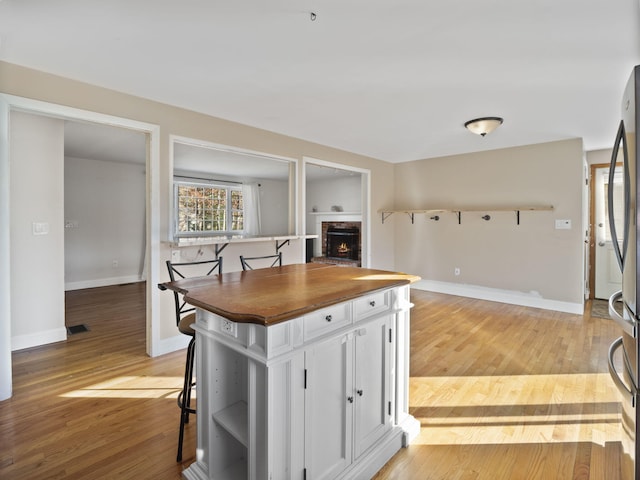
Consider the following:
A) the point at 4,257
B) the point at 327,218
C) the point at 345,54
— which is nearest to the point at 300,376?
the point at 345,54

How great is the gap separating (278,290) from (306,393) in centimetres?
49

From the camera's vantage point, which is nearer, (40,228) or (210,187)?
(40,228)

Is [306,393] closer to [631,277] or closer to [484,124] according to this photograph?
[631,277]

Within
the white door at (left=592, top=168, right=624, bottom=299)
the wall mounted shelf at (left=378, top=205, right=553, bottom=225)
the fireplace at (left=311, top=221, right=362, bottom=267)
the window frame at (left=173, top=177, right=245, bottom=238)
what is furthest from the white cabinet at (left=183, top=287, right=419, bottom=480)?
the fireplace at (left=311, top=221, right=362, bottom=267)

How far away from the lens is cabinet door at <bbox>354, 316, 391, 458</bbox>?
60.9 inches

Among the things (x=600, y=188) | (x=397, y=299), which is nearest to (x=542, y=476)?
(x=397, y=299)

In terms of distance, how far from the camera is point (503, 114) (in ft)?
11.1

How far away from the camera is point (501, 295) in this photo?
16.2 ft

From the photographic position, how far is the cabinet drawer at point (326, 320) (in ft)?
4.31

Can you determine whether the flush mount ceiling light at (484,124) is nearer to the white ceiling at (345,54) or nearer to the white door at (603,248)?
the white ceiling at (345,54)

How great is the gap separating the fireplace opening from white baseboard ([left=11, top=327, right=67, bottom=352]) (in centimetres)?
513

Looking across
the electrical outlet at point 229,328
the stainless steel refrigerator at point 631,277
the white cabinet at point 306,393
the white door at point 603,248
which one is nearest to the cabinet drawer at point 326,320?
the white cabinet at point 306,393

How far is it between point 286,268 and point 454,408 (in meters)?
1.47

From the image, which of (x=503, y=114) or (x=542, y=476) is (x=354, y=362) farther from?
(x=503, y=114)
